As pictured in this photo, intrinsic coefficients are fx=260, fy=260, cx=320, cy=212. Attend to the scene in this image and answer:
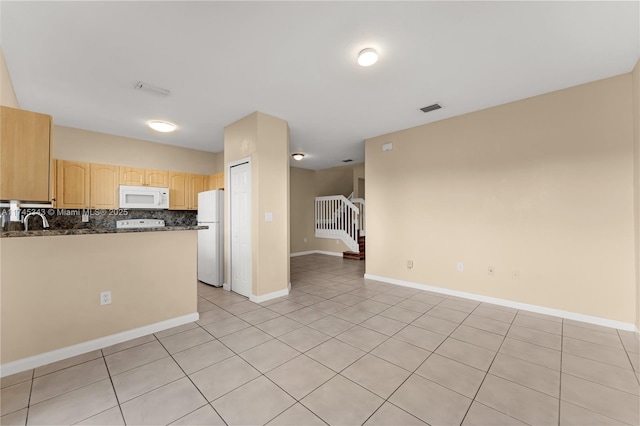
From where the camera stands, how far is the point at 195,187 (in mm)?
5859

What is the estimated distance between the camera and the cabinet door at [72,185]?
4.28 m

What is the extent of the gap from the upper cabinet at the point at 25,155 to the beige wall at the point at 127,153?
3.08 m

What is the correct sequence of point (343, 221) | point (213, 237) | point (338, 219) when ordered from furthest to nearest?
point (338, 219) → point (343, 221) → point (213, 237)

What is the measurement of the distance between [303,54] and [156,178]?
434 cm

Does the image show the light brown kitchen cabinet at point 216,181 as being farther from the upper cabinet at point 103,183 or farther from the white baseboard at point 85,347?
the white baseboard at point 85,347

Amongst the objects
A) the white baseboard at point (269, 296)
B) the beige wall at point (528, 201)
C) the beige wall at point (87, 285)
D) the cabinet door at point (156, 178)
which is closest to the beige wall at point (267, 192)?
the white baseboard at point (269, 296)

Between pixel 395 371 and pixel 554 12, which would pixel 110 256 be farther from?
pixel 554 12

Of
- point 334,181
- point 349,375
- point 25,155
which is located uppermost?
point 334,181

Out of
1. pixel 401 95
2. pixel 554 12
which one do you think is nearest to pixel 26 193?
pixel 401 95

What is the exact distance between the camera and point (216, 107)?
144 inches

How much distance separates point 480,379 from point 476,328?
102cm

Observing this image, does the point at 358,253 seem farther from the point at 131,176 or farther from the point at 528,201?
the point at 131,176

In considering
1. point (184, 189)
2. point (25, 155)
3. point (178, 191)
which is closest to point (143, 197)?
point (178, 191)

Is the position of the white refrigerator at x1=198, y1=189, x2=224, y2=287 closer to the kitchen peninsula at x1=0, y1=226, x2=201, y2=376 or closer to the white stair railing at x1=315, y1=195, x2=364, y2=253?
the kitchen peninsula at x1=0, y1=226, x2=201, y2=376
